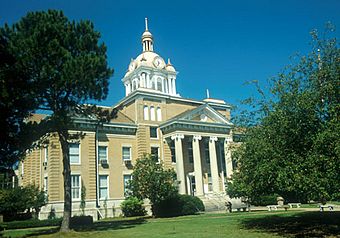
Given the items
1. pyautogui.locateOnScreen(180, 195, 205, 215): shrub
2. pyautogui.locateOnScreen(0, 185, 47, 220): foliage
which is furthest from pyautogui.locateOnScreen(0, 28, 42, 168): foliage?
pyautogui.locateOnScreen(180, 195, 205, 215): shrub

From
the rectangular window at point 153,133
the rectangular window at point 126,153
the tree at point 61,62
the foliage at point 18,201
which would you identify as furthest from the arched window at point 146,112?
the tree at point 61,62

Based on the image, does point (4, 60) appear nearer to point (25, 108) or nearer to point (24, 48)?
point (24, 48)

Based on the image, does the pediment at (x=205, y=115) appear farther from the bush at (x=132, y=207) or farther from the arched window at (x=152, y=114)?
the bush at (x=132, y=207)

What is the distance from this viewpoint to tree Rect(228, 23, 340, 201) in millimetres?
14273

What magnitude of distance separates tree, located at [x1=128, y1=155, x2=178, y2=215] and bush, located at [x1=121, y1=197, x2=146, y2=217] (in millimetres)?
4801

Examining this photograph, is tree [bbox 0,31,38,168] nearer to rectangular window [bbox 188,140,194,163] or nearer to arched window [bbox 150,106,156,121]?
arched window [bbox 150,106,156,121]

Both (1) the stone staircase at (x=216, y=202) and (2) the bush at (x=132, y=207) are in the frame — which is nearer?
(2) the bush at (x=132, y=207)

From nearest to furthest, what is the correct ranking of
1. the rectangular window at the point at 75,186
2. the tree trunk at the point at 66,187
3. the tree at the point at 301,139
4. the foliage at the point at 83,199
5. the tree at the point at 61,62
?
the tree at the point at 301,139, the tree at the point at 61,62, the tree trunk at the point at 66,187, the foliage at the point at 83,199, the rectangular window at the point at 75,186

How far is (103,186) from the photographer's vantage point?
39781 mm

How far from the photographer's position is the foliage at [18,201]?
3331 cm

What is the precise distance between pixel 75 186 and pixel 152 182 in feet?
32.1

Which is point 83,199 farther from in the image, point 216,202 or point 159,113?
point 216,202

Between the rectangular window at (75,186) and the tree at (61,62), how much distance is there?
15.2 m

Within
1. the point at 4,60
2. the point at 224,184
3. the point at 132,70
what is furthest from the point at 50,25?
the point at 132,70
